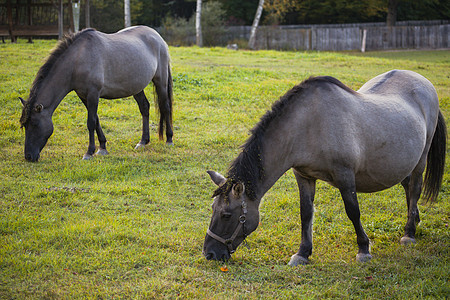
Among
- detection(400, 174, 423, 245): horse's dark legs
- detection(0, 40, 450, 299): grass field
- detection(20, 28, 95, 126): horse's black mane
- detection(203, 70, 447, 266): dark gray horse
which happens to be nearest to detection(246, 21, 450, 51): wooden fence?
detection(0, 40, 450, 299): grass field

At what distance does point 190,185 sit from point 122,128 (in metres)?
3.43

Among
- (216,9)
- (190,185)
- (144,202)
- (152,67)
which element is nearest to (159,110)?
(152,67)

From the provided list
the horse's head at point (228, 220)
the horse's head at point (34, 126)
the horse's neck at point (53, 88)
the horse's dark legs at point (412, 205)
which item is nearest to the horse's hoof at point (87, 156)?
the horse's head at point (34, 126)

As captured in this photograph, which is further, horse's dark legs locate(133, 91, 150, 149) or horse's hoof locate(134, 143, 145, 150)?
horse's dark legs locate(133, 91, 150, 149)

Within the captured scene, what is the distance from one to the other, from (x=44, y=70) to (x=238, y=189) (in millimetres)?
4812

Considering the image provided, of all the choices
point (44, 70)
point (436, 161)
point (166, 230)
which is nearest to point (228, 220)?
point (166, 230)

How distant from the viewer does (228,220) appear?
155 inches

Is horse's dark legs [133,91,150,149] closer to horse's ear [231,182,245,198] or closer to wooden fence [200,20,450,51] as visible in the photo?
horse's ear [231,182,245,198]

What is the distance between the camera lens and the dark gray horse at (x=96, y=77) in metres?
7.07

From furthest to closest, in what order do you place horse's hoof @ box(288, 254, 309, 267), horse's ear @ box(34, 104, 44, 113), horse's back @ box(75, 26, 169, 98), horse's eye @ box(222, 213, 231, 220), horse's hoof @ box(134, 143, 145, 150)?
horse's hoof @ box(134, 143, 145, 150) → horse's back @ box(75, 26, 169, 98) → horse's ear @ box(34, 104, 44, 113) → horse's hoof @ box(288, 254, 309, 267) → horse's eye @ box(222, 213, 231, 220)

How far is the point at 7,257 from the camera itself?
418 centimetres

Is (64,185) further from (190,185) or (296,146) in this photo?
(296,146)

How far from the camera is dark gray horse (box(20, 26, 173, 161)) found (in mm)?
7066

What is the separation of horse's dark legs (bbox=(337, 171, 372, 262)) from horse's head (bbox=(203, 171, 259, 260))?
2.76ft
